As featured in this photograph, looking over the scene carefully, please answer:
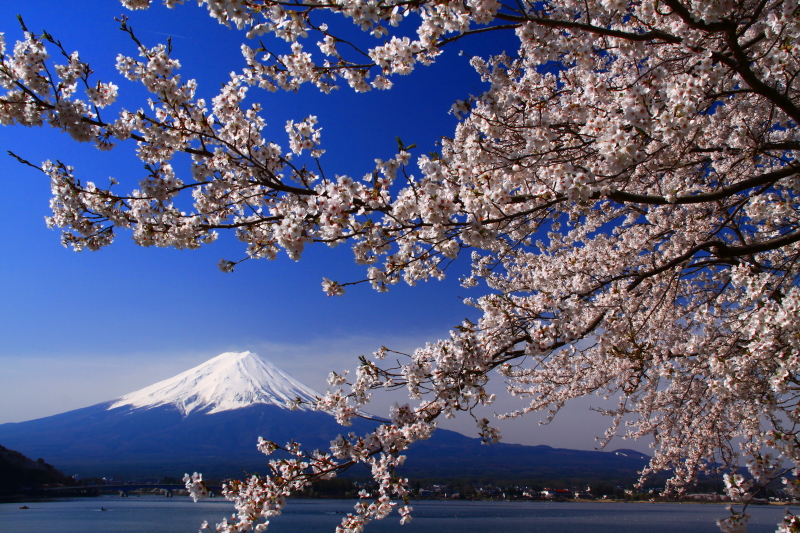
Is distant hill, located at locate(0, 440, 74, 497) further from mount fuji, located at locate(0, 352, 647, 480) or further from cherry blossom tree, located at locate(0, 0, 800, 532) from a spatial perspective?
cherry blossom tree, located at locate(0, 0, 800, 532)

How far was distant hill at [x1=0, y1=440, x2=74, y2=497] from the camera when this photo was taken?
212 ft

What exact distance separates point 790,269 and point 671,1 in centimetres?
312

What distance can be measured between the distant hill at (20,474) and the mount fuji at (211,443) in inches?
1694

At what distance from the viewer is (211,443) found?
163 meters

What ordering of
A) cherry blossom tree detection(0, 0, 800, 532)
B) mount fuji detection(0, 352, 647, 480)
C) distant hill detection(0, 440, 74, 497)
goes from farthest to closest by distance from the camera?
mount fuji detection(0, 352, 647, 480), distant hill detection(0, 440, 74, 497), cherry blossom tree detection(0, 0, 800, 532)

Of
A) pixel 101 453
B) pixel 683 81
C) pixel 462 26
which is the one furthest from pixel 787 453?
pixel 101 453

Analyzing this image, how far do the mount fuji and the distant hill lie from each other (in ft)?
141

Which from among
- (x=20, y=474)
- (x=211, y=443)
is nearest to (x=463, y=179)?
(x=20, y=474)

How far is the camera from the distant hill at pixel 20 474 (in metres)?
64.6

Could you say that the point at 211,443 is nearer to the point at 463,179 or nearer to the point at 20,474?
the point at 20,474

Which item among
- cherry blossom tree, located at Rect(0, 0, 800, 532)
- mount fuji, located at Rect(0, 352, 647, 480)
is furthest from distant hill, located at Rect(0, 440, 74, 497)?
cherry blossom tree, located at Rect(0, 0, 800, 532)

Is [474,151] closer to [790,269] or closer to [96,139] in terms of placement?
[96,139]

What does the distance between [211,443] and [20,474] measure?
102 m

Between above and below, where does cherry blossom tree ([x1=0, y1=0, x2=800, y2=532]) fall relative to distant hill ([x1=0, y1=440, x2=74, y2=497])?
above
